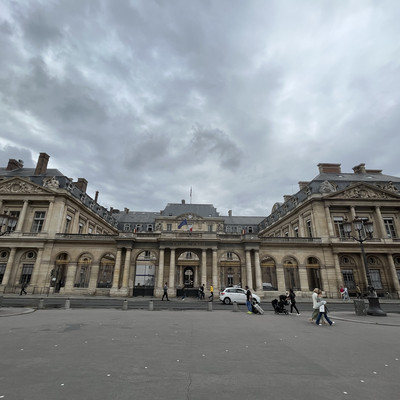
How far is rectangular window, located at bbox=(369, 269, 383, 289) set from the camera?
102ft

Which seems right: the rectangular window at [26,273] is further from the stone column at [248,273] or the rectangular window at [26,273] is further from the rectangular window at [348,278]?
the rectangular window at [348,278]

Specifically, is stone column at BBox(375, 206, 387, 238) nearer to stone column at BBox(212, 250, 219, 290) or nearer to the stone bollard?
the stone bollard

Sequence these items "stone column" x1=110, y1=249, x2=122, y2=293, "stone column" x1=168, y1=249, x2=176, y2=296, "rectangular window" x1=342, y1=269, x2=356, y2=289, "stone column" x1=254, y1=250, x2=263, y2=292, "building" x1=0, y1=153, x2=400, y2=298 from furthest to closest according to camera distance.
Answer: "rectangular window" x1=342, y1=269, x2=356, y2=289 < "building" x1=0, y1=153, x2=400, y2=298 < "stone column" x1=254, y1=250, x2=263, y2=292 < "stone column" x1=168, y1=249, x2=176, y2=296 < "stone column" x1=110, y1=249, x2=122, y2=293

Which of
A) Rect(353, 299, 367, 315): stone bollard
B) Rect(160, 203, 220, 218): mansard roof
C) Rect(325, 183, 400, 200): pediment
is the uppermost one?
Rect(160, 203, 220, 218): mansard roof

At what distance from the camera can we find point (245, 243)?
99.5 feet

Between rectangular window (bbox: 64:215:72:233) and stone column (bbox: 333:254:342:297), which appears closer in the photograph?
stone column (bbox: 333:254:342:297)

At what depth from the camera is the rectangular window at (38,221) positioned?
33.5 metres

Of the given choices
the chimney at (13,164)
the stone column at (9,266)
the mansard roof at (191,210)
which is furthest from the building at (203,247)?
the mansard roof at (191,210)

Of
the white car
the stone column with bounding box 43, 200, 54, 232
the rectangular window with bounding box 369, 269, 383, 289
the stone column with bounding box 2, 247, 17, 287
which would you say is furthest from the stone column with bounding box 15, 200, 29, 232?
the rectangular window with bounding box 369, 269, 383, 289

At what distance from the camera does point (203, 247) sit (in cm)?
3017

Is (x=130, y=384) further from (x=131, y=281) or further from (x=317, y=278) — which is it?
(x=317, y=278)

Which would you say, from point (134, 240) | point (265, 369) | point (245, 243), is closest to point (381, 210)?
point (245, 243)

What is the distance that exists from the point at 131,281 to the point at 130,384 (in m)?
26.7

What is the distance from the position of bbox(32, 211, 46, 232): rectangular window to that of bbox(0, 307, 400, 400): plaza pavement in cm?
2816
